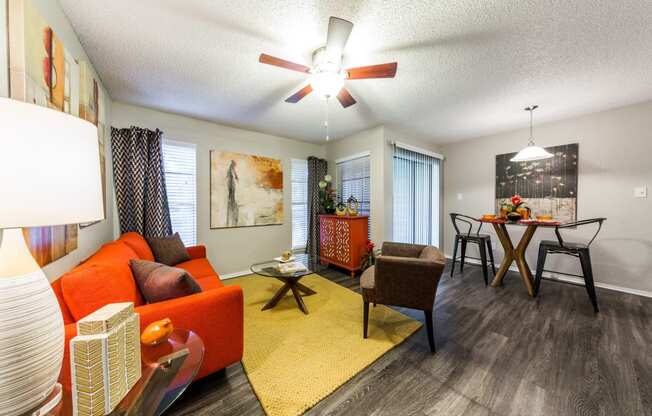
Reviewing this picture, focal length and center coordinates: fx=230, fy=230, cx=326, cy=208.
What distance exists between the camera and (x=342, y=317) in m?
2.31

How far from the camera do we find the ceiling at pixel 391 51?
146cm

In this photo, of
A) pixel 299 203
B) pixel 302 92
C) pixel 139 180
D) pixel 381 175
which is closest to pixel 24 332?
pixel 302 92

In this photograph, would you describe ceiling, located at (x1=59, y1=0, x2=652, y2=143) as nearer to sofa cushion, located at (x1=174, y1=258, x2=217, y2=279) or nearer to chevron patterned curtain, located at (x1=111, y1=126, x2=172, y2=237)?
chevron patterned curtain, located at (x1=111, y1=126, x2=172, y2=237)

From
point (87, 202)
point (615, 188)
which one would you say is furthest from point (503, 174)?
point (87, 202)

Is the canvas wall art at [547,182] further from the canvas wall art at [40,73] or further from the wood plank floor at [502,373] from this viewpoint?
the canvas wall art at [40,73]

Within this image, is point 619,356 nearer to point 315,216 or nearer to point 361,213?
point 361,213

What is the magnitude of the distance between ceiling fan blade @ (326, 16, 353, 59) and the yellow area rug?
2.18m

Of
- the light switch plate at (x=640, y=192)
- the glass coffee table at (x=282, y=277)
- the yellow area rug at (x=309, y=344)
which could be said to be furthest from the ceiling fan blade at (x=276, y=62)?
the light switch plate at (x=640, y=192)

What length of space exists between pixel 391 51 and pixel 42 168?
211 cm

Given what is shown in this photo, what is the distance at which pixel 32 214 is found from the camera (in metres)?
0.55

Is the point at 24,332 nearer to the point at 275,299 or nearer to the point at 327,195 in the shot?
the point at 275,299

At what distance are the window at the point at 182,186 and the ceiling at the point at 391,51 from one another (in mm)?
541

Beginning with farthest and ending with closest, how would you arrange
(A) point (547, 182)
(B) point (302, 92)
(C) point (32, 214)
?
1. (A) point (547, 182)
2. (B) point (302, 92)
3. (C) point (32, 214)

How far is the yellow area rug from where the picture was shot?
1.44 m
